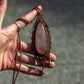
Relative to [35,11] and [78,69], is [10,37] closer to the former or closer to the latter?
[35,11]

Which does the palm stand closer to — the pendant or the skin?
the skin

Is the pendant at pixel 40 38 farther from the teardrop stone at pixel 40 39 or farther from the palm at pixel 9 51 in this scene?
the palm at pixel 9 51

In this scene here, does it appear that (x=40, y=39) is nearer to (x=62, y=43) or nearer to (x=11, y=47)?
(x=11, y=47)

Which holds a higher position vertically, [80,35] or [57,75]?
[80,35]

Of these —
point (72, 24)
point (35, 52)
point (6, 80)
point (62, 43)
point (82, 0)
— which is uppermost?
point (82, 0)

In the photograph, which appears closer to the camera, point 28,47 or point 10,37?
point 10,37

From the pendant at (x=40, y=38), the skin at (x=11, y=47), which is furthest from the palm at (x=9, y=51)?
the pendant at (x=40, y=38)

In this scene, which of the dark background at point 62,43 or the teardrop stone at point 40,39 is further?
the dark background at point 62,43

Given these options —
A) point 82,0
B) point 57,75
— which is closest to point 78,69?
point 57,75
